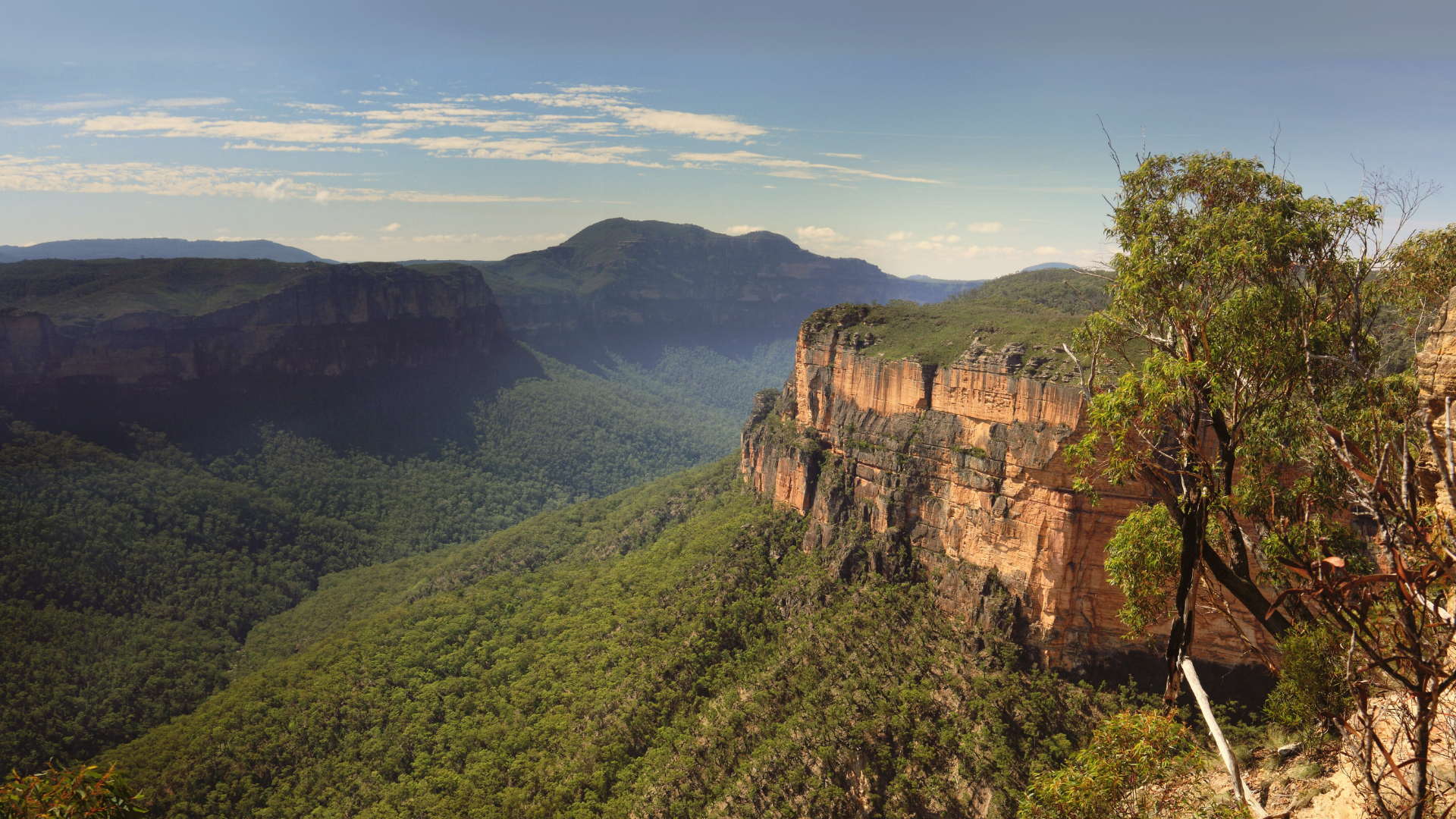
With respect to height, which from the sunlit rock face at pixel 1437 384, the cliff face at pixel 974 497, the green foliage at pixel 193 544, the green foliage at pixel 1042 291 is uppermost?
the green foliage at pixel 1042 291

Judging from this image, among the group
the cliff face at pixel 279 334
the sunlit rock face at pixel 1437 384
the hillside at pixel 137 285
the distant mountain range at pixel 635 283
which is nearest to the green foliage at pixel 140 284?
the hillside at pixel 137 285

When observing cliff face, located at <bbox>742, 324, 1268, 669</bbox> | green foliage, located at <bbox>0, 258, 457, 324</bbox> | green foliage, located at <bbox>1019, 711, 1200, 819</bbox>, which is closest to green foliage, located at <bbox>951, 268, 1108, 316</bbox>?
cliff face, located at <bbox>742, 324, 1268, 669</bbox>

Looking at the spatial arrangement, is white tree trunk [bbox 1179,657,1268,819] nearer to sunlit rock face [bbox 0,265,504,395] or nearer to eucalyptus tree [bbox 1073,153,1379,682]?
eucalyptus tree [bbox 1073,153,1379,682]

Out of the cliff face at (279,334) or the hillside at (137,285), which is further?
the hillside at (137,285)

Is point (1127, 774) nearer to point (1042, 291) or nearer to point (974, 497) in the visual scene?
point (974, 497)

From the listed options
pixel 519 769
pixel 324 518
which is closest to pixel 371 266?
pixel 324 518

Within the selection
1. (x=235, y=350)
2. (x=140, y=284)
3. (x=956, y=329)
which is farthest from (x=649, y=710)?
(x=140, y=284)

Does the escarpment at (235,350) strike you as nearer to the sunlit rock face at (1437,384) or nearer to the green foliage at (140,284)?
the green foliage at (140,284)
